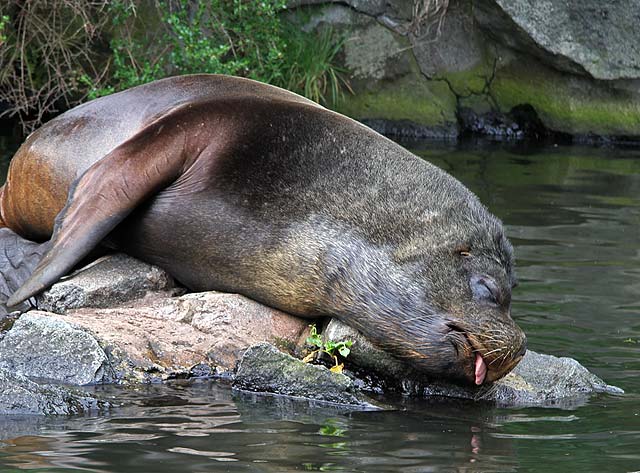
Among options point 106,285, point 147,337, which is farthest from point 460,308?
point 106,285

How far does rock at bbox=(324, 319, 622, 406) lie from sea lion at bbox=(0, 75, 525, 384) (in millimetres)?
77

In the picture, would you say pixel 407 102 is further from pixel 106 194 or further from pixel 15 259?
pixel 106 194

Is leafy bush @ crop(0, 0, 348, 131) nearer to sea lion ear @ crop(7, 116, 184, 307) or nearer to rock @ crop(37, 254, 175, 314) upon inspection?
sea lion ear @ crop(7, 116, 184, 307)

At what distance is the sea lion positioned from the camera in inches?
211

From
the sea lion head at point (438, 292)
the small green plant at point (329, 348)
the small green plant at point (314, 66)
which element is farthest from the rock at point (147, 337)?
the small green plant at point (314, 66)

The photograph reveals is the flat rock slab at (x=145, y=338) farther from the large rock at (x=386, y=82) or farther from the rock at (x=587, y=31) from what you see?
the rock at (x=587, y=31)

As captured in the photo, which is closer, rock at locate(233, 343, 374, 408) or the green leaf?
rock at locate(233, 343, 374, 408)

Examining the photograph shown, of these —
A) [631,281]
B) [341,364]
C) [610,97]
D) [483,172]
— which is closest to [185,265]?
[341,364]

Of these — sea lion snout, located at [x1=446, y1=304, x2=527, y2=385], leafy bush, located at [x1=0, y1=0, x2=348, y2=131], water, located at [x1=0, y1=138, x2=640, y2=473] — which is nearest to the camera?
water, located at [x1=0, y1=138, x2=640, y2=473]

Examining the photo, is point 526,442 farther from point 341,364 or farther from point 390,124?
point 390,124

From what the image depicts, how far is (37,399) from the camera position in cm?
456

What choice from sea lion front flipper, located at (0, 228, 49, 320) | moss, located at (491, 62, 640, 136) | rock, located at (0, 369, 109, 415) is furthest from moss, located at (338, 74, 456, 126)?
rock, located at (0, 369, 109, 415)

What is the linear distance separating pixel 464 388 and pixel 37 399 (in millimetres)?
1936

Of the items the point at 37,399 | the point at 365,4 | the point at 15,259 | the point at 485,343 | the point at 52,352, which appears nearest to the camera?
the point at 37,399
